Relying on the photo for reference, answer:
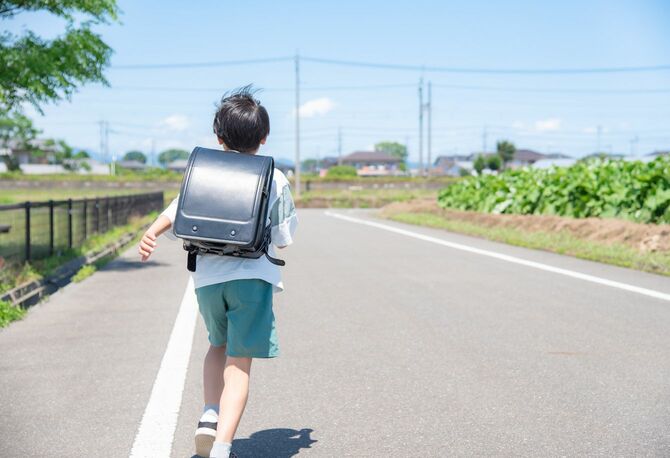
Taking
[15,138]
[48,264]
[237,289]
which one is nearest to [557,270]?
[48,264]

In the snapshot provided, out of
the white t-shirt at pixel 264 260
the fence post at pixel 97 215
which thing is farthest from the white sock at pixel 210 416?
the fence post at pixel 97 215

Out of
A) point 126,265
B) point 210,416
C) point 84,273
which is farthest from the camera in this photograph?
point 126,265

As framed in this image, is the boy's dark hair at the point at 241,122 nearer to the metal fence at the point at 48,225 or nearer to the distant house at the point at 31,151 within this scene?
the metal fence at the point at 48,225

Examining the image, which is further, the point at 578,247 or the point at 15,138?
the point at 15,138

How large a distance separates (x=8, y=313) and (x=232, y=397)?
17.4ft

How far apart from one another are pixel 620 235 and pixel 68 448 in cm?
1396

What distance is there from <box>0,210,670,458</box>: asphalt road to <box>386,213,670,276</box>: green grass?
2.24 m

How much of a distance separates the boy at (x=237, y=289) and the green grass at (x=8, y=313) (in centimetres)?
487

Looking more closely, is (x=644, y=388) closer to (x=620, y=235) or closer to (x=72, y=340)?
(x=72, y=340)

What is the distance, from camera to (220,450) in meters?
3.52

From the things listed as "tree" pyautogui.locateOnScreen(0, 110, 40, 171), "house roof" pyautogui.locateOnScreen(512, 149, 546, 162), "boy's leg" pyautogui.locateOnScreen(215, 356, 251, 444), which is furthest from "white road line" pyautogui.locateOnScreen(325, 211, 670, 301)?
"house roof" pyautogui.locateOnScreen(512, 149, 546, 162)

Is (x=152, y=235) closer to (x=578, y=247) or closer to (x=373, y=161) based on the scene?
(x=578, y=247)

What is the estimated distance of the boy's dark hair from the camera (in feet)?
12.0

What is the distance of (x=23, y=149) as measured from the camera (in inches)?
4107
